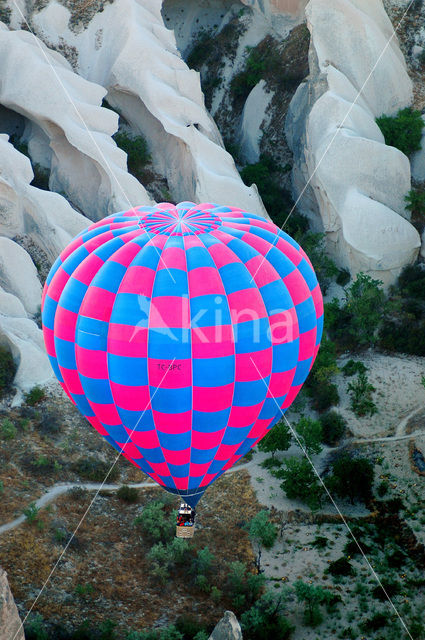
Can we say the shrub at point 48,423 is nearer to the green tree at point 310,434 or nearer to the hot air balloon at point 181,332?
the hot air balloon at point 181,332

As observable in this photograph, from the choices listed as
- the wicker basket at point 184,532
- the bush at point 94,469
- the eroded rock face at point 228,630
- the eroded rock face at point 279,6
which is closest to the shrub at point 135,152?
the eroded rock face at point 279,6

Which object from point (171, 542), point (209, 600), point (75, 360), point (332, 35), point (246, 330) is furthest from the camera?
point (332, 35)

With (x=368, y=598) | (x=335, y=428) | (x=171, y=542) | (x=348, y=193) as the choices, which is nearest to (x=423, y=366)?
(x=335, y=428)

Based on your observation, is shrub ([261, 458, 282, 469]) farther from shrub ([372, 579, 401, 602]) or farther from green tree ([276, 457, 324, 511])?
shrub ([372, 579, 401, 602])

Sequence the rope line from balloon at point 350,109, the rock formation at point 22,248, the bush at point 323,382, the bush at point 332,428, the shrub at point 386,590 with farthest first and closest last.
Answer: the rope line from balloon at point 350,109
the bush at point 323,382
the bush at point 332,428
the rock formation at point 22,248
the shrub at point 386,590

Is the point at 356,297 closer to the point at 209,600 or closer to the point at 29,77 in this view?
the point at 209,600

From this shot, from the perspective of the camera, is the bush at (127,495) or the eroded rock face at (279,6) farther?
the eroded rock face at (279,6)

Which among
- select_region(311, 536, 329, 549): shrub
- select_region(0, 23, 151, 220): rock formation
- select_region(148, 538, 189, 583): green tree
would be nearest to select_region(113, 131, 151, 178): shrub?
select_region(0, 23, 151, 220): rock formation
